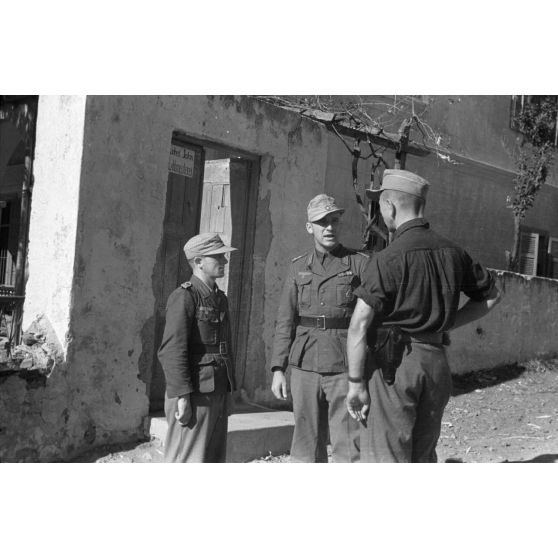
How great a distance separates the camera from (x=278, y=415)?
14.4 feet

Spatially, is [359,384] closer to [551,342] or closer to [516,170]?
[551,342]

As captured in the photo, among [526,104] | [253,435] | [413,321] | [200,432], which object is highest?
[526,104]

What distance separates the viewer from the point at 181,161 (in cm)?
443

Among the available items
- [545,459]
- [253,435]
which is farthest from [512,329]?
[253,435]

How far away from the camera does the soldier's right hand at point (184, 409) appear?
10.3ft

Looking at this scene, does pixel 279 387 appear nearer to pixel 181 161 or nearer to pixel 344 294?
pixel 344 294

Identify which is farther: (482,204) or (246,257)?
(482,204)

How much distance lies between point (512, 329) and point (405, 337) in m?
2.41

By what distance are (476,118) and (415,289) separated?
114 inches

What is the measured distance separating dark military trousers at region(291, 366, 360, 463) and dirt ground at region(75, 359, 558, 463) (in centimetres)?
47

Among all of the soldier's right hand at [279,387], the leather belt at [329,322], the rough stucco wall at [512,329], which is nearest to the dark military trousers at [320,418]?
the soldier's right hand at [279,387]

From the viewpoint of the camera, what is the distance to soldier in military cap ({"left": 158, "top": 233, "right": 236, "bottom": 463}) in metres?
3.15

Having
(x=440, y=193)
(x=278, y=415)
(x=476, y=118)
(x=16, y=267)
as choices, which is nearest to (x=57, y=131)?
(x=16, y=267)

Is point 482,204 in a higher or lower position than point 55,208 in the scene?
higher
